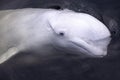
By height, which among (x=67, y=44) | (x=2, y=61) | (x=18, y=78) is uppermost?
(x=67, y=44)

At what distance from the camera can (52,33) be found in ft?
23.1

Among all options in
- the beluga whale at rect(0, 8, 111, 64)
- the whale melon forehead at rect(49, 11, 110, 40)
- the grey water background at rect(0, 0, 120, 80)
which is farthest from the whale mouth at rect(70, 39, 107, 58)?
the grey water background at rect(0, 0, 120, 80)

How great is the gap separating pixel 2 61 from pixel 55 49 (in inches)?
43.6

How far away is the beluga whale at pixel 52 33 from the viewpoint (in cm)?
660

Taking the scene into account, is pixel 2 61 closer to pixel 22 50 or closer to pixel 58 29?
pixel 22 50

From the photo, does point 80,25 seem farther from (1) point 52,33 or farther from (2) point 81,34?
(1) point 52,33

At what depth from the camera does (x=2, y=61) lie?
734 cm

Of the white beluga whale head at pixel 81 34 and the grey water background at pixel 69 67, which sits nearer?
the white beluga whale head at pixel 81 34

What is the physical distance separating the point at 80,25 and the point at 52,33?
65cm

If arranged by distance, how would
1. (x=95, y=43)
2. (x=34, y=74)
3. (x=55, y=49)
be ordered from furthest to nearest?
(x=34, y=74), (x=55, y=49), (x=95, y=43)

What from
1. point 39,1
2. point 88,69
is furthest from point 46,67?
point 39,1

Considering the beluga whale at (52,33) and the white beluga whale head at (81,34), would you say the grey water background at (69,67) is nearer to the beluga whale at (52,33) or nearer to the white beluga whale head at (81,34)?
the beluga whale at (52,33)

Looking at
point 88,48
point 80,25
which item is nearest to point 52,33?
point 80,25

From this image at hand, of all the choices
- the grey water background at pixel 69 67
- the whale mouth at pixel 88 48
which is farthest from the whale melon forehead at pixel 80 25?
the grey water background at pixel 69 67
